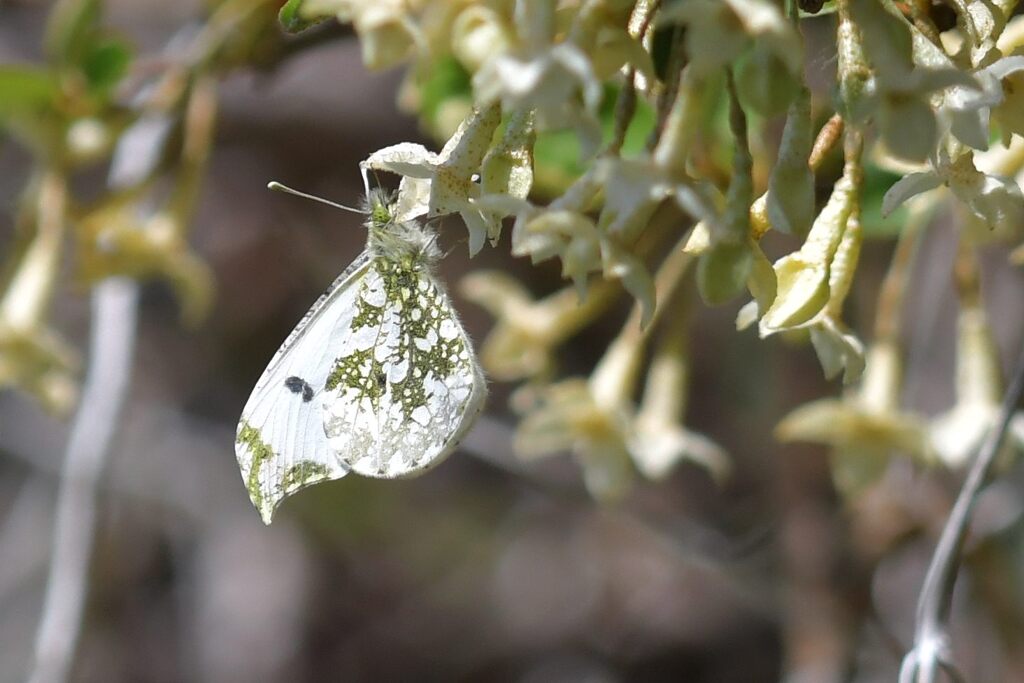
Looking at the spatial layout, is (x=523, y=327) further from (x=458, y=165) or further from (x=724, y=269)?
(x=724, y=269)

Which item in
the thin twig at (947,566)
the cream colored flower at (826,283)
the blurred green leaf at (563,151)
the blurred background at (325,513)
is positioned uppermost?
the cream colored flower at (826,283)

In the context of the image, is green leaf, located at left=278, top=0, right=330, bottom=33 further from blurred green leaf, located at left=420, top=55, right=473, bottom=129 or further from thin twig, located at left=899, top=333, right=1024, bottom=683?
thin twig, located at left=899, top=333, right=1024, bottom=683

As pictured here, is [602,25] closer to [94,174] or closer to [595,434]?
[595,434]

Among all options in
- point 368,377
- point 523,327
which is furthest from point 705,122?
point 523,327

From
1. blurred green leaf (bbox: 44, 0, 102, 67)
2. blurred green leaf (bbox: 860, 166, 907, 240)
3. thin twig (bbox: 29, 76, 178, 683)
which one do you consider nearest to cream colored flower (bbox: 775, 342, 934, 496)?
blurred green leaf (bbox: 860, 166, 907, 240)

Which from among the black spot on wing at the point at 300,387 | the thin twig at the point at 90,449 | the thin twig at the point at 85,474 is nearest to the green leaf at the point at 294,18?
the black spot on wing at the point at 300,387

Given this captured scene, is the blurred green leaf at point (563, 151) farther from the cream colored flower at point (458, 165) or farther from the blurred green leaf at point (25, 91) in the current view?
the blurred green leaf at point (25, 91)
